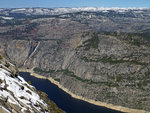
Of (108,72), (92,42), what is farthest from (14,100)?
(92,42)

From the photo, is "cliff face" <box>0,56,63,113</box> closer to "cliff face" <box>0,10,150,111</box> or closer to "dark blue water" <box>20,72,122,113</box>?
"dark blue water" <box>20,72,122,113</box>

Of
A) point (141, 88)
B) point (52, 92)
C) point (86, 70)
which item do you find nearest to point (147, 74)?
point (141, 88)

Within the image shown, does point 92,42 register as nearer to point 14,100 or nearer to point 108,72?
point 108,72

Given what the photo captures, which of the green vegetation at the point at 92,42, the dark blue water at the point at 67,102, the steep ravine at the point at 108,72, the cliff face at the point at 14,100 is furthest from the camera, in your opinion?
the green vegetation at the point at 92,42

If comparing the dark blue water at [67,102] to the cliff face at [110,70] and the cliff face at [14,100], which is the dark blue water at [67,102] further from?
the cliff face at [14,100]

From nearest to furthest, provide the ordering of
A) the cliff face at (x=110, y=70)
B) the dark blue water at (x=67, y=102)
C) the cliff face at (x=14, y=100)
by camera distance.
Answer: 1. the cliff face at (x=14, y=100)
2. the dark blue water at (x=67, y=102)
3. the cliff face at (x=110, y=70)

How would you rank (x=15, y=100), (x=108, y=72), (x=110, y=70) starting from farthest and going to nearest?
(x=108, y=72)
(x=110, y=70)
(x=15, y=100)

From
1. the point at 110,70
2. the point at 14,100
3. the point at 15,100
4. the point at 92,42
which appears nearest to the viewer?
the point at 14,100

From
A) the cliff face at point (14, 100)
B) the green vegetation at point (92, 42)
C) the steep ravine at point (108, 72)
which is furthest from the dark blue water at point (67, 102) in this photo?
the cliff face at point (14, 100)
